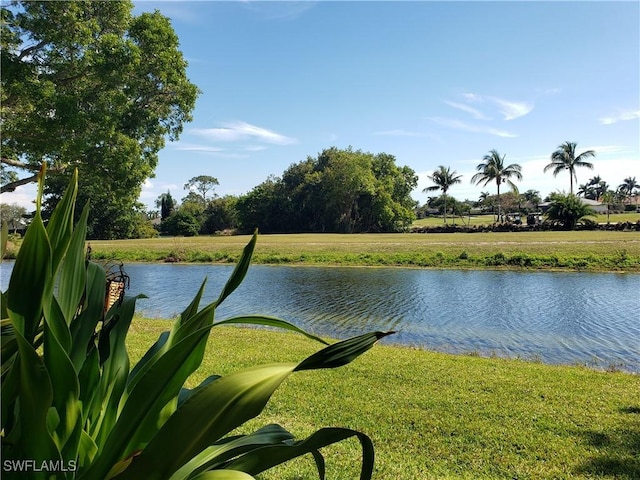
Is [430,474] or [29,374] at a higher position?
[29,374]

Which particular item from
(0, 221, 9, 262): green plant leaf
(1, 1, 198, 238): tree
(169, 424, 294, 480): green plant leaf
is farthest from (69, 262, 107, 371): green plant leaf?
(1, 1, 198, 238): tree

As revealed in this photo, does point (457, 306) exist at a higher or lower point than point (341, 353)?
lower

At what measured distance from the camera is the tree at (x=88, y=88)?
9.80m

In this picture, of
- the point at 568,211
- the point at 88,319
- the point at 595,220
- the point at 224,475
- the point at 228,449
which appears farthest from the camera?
the point at 595,220

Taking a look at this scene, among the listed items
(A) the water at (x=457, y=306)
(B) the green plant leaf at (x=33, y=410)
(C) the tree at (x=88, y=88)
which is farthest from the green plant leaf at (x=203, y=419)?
(C) the tree at (x=88, y=88)

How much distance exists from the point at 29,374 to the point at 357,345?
703mm

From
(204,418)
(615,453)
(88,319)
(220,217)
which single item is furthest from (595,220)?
(204,418)

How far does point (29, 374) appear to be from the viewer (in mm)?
890

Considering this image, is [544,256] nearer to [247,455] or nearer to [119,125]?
[119,125]

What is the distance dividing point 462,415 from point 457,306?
9.62 m

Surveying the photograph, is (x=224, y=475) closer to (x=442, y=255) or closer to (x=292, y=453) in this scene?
(x=292, y=453)

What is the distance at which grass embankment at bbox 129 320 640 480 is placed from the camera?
3.14 meters

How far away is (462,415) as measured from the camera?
416cm

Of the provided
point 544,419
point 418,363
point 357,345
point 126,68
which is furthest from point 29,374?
point 126,68
